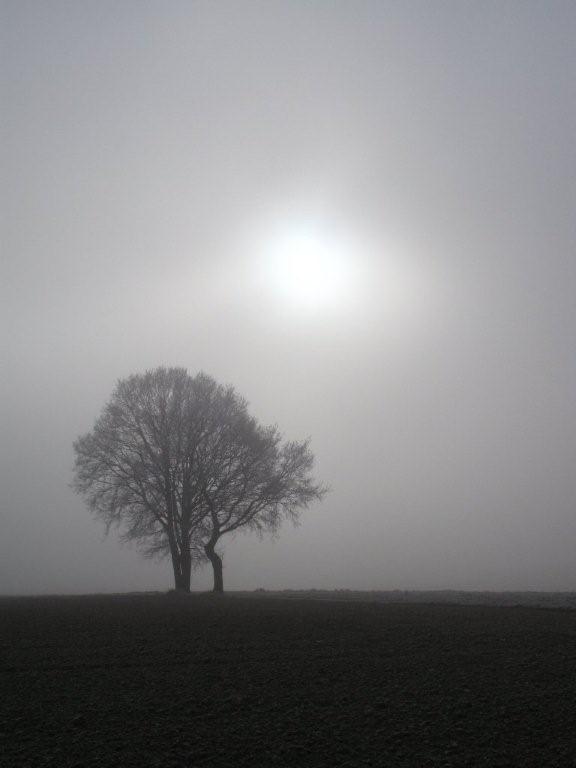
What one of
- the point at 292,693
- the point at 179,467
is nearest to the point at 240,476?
the point at 179,467

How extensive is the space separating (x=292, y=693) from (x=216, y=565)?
23.5 meters

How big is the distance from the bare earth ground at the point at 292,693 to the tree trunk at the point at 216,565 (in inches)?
683

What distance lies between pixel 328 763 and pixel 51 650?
7326mm

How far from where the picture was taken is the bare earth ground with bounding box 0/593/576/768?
7.34 metres

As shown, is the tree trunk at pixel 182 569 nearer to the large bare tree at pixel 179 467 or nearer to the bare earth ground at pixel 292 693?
the large bare tree at pixel 179 467

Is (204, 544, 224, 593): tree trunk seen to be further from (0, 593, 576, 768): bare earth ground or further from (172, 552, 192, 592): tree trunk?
(0, 593, 576, 768): bare earth ground

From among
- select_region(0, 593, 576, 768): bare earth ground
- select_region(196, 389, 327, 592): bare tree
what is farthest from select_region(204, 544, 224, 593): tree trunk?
select_region(0, 593, 576, 768): bare earth ground

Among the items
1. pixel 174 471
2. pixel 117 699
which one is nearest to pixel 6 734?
pixel 117 699

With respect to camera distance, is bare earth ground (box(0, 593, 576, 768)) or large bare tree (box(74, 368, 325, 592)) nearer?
bare earth ground (box(0, 593, 576, 768))

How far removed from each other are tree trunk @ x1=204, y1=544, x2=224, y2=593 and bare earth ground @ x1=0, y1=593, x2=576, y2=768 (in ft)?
56.9

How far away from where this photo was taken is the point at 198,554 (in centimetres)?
3266

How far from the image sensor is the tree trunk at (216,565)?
3145 centimetres

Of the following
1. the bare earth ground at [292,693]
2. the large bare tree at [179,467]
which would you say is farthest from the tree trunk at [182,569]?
the bare earth ground at [292,693]

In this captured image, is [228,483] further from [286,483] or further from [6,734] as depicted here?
[6,734]
